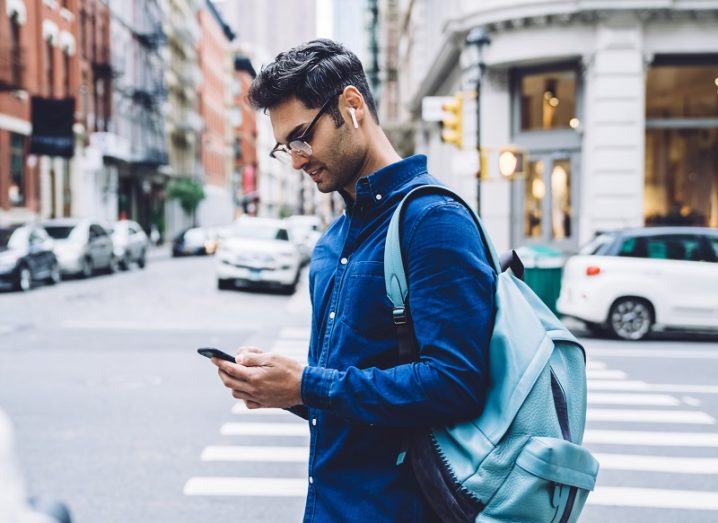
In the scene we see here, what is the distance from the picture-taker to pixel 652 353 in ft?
40.1

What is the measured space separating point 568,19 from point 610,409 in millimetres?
15585

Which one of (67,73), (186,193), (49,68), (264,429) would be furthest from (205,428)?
(186,193)

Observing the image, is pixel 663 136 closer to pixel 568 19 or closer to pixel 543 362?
pixel 568 19

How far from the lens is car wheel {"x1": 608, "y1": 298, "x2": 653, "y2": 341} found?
13.5 m

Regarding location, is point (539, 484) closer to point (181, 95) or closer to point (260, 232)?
point (260, 232)

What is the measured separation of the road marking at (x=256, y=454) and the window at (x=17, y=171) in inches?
1110

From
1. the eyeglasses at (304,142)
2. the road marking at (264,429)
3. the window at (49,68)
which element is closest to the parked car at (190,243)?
the window at (49,68)

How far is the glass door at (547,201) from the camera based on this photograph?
23.1m

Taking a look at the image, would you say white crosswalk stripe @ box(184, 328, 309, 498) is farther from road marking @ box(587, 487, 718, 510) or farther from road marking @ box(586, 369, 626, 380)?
road marking @ box(586, 369, 626, 380)

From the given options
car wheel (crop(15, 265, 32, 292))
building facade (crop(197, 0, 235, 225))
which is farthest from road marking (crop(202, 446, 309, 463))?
building facade (crop(197, 0, 235, 225))

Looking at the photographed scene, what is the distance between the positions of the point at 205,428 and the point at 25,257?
15.3m

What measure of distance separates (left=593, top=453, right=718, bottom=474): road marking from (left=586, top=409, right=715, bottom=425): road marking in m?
1.20

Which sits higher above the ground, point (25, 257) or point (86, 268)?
point (25, 257)

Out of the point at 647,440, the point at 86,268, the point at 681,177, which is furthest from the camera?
the point at 86,268
